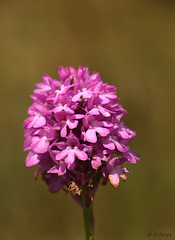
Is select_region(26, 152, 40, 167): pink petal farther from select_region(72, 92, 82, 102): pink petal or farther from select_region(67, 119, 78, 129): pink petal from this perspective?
select_region(72, 92, 82, 102): pink petal

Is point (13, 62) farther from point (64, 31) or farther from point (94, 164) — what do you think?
point (94, 164)

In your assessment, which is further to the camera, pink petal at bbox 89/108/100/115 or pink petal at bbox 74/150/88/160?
pink petal at bbox 89/108/100/115

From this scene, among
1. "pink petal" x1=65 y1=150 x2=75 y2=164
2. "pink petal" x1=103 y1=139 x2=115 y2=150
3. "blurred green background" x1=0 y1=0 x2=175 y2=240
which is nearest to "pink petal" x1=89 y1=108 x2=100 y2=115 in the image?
"pink petal" x1=103 y1=139 x2=115 y2=150

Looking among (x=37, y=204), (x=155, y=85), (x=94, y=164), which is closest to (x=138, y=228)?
(x=37, y=204)

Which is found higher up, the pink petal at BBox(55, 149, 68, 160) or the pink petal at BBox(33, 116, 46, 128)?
the pink petal at BBox(33, 116, 46, 128)

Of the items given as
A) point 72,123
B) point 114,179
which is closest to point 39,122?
point 72,123

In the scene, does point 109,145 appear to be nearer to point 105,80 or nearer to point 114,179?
point 114,179

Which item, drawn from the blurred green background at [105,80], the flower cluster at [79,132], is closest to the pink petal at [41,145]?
the flower cluster at [79,132]
